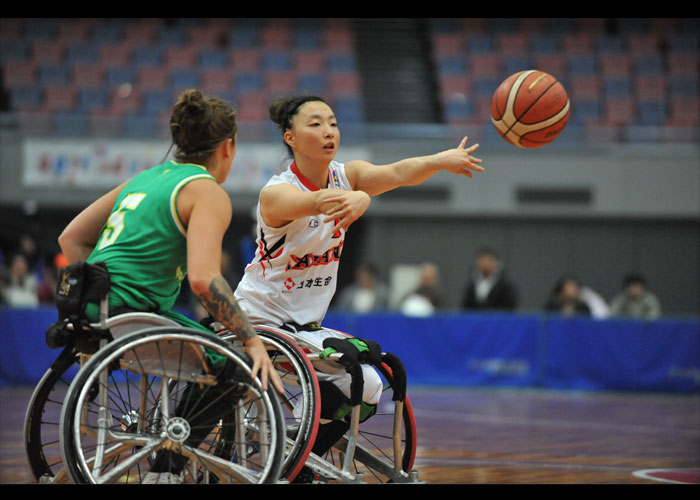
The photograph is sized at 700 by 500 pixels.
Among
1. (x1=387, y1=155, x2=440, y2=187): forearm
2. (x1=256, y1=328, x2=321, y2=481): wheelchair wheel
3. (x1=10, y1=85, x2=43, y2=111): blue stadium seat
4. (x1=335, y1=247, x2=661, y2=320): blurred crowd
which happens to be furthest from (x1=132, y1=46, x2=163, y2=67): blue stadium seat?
(x1=256, y1=328, x2=321, y2=481): wheelchair wheel

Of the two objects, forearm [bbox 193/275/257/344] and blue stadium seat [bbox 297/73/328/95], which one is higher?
blue stadium seat [bbox 297/73/328/95]

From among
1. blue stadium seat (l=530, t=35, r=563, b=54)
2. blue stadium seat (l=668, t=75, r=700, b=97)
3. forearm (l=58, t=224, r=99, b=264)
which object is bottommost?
forearm (l=58, t=224, r=99, b=264)

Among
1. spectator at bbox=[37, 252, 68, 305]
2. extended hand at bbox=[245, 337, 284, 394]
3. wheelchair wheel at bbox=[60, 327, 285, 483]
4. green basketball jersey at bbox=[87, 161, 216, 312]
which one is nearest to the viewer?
wheelchair wheel at bbox=[60, 327, 285, 483]

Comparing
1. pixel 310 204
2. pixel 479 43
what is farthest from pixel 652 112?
pixel 310 204

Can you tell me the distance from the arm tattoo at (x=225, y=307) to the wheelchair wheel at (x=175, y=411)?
0.32ft

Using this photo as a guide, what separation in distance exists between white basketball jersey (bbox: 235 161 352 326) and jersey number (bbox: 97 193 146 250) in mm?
757

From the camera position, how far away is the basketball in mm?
4195

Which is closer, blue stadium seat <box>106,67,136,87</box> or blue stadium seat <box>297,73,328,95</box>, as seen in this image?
blue stadium seat <box>297,73,328,95</box>

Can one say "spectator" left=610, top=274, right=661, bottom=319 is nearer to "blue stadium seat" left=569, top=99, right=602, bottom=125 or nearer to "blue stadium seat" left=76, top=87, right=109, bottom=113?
"blue stadium seat" left=569, top=99, right=602, bottom=125

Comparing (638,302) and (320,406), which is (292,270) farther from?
(638,302)

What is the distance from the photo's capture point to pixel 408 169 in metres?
4.09

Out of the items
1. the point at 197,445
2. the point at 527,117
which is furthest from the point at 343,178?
the point at 197,445
